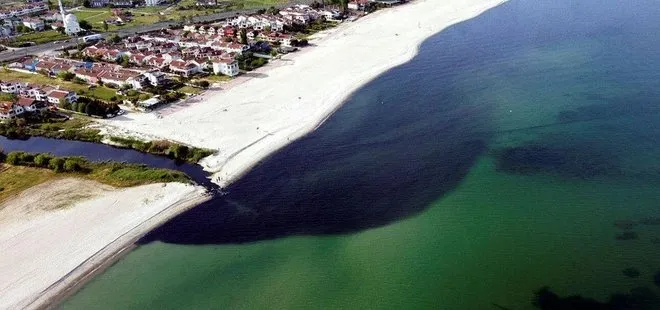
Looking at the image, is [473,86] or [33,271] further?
[473,86]

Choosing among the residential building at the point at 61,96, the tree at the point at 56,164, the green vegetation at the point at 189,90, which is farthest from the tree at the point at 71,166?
the green vegetation at the point at 189,90

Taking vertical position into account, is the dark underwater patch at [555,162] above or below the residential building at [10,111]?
below

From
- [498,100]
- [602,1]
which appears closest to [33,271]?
[498,100]

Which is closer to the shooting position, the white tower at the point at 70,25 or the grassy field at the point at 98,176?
the grassy field at the point at 98,176

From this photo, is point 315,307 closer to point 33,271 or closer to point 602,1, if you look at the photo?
point 33,271

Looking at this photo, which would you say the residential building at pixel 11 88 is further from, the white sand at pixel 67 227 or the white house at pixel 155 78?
the white sand at pixel 67 227

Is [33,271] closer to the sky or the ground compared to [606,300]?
closer to the sky
